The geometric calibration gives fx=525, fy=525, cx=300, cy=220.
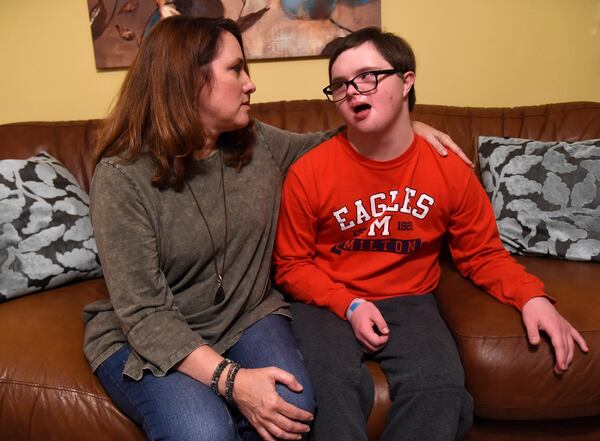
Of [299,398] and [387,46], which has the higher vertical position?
[387,46]

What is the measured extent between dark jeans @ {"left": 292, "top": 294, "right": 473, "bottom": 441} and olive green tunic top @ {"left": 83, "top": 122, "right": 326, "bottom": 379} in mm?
176

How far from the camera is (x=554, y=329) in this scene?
3.90 ft

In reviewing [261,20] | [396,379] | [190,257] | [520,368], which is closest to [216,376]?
[190,257]

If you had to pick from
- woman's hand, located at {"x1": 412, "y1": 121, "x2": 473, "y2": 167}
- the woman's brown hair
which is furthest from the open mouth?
the woman's brown hair

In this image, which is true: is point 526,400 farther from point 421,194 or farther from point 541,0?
point 541,0

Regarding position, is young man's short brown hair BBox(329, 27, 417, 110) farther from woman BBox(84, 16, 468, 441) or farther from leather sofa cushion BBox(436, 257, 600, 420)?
leather sofa cushion BBox(436, 257, 600, 420)

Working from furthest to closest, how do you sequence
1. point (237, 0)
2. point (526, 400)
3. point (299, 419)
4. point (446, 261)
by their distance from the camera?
point (237, 0), point (446, 261), point (526, 400), point (299, 419)

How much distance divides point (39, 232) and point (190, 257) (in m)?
0.65

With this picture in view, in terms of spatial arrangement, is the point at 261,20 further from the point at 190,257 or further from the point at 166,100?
the point at 190,257

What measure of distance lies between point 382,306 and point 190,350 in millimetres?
541

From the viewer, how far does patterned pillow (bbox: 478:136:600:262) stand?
1.66 m

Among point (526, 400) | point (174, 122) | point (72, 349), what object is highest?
point (174, 122)

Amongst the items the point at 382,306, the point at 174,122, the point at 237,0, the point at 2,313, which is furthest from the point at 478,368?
the point at 237,0

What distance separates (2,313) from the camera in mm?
1445
